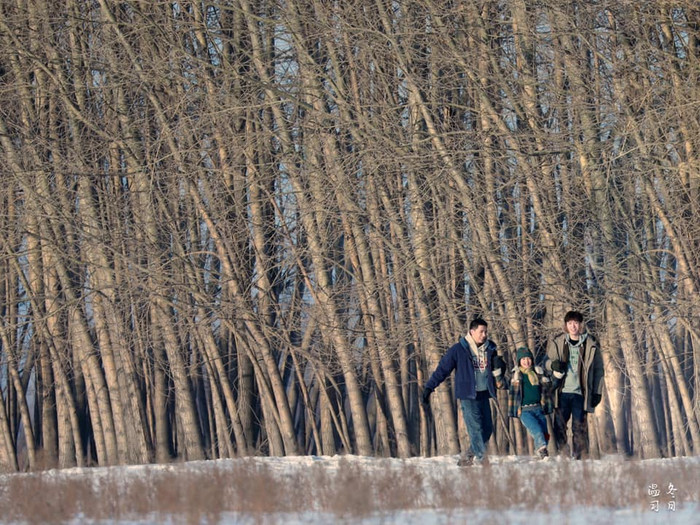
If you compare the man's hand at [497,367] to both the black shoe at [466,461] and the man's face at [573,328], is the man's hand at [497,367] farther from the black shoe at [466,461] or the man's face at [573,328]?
the black shoe at [466,461]

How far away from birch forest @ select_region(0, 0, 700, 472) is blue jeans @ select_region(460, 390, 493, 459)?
328cm

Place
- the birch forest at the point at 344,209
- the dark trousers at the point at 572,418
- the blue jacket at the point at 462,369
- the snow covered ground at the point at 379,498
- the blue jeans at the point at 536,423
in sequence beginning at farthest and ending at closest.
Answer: the birch forest at the point at 344,209
the dark trousers at the point at 572,418
the blue jeans at the point at 536,423
the blue jacket at the point at 462,369
the snow covered ground at the point at 379,498

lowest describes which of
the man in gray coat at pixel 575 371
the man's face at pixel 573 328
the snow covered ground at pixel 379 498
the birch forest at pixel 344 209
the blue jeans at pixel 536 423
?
the snow covered ground at pixel 379 498

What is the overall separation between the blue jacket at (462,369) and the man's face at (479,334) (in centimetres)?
9

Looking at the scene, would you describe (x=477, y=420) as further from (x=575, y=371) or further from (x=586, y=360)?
(x=586, y=360)

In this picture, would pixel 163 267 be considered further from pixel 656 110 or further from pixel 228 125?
pixel 656 110

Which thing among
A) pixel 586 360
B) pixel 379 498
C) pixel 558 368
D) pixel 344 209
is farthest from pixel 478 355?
pixel 344 209

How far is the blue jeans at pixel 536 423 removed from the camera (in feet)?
37.7

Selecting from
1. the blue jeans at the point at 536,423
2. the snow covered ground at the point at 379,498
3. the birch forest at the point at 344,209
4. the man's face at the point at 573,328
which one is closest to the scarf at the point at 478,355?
the blue jeans at the point at 536,423

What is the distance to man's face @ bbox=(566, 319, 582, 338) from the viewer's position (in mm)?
11422

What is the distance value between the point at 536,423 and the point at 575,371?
57 centimetres

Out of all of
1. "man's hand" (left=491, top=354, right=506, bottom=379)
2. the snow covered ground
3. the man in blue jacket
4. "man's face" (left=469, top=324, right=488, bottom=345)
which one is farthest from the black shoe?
the snow covered ground

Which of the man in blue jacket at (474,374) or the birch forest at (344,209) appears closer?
the man in blue jacket at (474,374)

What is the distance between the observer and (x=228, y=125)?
642 inches
